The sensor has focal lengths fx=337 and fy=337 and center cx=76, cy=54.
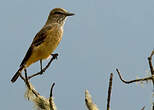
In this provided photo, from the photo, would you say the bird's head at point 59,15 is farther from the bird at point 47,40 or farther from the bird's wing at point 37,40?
the bird's wing at point 37,40

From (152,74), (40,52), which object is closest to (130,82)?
(152,74)

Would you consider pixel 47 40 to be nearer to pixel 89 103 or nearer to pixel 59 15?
pixel 59 15

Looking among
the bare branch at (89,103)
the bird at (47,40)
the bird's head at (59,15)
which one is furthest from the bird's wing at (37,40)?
the bare branch at (89,103)

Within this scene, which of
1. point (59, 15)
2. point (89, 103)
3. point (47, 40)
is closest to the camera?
point (89, 103)

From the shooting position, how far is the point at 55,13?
305cm

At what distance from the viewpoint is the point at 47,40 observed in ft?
9.32

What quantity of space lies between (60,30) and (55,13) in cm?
19

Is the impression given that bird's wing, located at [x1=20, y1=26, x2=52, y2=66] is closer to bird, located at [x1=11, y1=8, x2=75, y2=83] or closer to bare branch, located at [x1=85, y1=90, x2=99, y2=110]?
bird, located at [x1=11, y1=8, x2=75, y2=83]

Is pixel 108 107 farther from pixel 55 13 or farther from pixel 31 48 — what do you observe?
pixel 55 13

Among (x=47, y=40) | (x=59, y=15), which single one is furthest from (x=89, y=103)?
(x=59, y=15)

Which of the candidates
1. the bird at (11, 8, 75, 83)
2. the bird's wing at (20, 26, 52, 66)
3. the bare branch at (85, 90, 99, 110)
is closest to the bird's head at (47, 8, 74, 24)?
the bird at (11, 8, 75, 83)

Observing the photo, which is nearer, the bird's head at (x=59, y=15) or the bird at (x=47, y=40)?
the bird at (x=47, y=40)

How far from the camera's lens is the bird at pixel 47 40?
9.13 feet

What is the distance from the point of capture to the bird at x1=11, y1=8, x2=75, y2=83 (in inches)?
110
